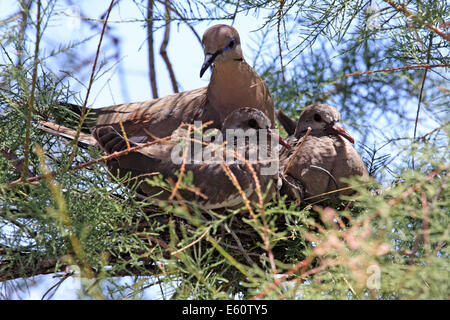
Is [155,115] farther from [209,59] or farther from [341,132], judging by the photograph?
[341,132]

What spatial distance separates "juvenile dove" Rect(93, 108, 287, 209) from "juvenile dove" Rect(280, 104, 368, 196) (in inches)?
7.7

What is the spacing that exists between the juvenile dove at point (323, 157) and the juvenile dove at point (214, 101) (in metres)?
0.22

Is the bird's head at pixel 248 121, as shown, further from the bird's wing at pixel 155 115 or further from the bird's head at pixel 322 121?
the bird's head at pixel 322 121

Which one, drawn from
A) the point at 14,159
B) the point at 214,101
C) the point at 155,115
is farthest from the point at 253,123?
the point at 14,159

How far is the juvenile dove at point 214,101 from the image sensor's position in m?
2.24

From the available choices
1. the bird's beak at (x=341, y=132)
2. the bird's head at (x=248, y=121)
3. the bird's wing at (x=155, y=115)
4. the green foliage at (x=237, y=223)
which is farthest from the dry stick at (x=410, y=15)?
the bird's wing at (x=155, y=115)

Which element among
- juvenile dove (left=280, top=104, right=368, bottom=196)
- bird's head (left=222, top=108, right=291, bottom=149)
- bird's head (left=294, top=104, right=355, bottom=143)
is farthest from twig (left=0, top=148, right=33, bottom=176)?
bird's head (left=294, top=104, right=355, bottom=143)

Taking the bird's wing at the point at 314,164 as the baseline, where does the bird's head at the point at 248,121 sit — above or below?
above

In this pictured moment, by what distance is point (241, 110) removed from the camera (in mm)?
2191

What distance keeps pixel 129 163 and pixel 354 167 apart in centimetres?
97

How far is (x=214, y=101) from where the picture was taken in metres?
2.35
